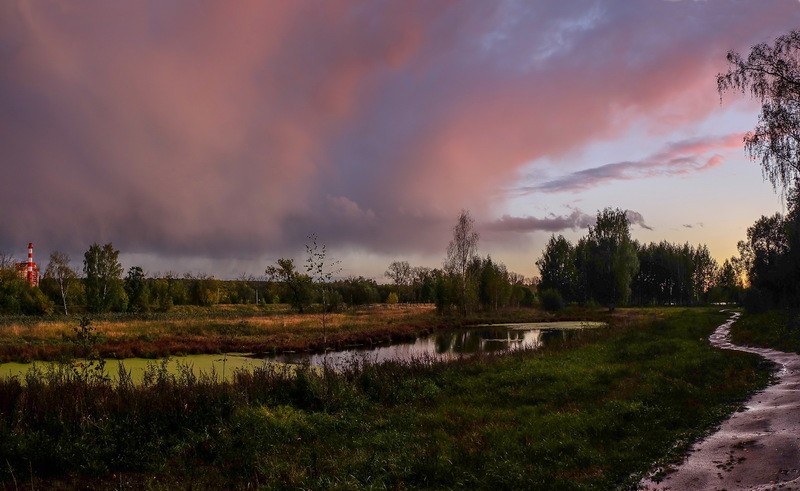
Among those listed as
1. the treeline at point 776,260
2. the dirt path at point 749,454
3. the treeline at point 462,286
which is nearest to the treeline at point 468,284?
the treeline at point 462,286

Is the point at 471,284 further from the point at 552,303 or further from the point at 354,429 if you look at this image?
the point at 354,429

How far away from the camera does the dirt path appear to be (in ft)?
28.1

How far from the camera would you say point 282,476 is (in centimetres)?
937

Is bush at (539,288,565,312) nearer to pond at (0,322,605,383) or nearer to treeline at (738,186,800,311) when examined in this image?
treeline at (738,186,800,311)

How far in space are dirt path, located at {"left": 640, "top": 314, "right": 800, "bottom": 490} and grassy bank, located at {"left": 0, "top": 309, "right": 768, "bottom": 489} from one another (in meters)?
0.56

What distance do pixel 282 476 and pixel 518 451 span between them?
4.96 metres

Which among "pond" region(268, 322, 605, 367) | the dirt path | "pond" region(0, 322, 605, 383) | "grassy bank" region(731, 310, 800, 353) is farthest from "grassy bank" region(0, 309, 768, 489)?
"pond" region(268, 322, 605, 367)

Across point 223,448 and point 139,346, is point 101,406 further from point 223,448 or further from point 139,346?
point 139,346

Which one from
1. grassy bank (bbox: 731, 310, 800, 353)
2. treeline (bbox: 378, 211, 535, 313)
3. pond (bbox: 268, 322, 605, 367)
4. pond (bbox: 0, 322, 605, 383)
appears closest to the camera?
grassy bank (bbox: 731, 310, 800, 353)

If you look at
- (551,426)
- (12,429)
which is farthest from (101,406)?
(551,426)

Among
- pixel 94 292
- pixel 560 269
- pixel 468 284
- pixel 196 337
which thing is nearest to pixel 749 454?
pixel 196 337

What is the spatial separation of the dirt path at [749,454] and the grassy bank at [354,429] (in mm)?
562

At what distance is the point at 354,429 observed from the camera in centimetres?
1312

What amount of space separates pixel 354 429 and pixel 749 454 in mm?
8731
